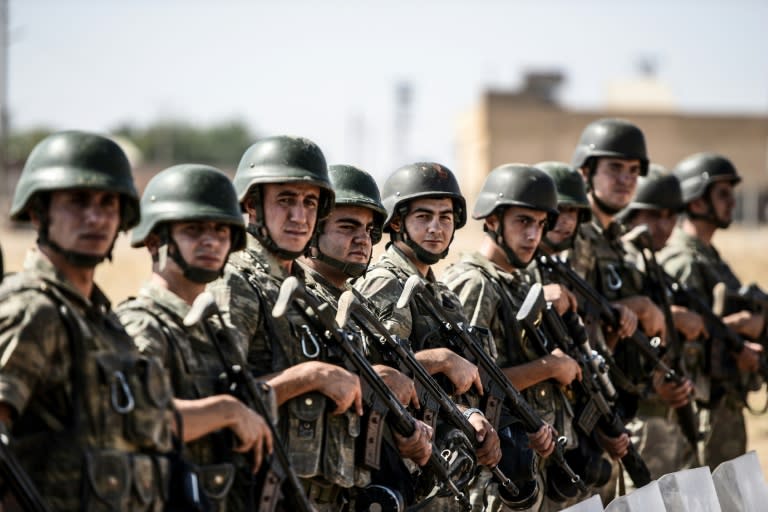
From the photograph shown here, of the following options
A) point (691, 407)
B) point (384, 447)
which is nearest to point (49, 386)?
point (384, 447)

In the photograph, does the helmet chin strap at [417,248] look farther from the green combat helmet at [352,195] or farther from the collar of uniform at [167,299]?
the collar of uniform at [167,299]

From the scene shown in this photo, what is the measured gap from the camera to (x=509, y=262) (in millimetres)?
7914

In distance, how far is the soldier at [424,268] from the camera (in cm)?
680

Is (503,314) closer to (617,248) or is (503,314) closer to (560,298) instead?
(560,298)

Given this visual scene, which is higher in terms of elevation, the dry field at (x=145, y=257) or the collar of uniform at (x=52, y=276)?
the collar of uniform at (x=52, y=276)

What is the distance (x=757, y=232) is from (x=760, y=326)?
31.7 m

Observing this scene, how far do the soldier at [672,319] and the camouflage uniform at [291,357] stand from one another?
420cm

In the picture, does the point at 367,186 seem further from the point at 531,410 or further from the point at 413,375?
the point at 531,410

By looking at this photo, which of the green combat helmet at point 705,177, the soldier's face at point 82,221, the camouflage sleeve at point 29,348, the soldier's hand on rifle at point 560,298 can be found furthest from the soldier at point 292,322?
the green combat helmet at point 705,177

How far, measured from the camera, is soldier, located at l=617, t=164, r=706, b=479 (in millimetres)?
9789

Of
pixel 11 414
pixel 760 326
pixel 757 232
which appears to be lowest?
pixel 757 232

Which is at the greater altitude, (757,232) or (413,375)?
(413,375)

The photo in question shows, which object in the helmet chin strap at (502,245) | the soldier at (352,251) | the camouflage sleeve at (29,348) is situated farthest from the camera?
the helmet chin strap at (502,245)

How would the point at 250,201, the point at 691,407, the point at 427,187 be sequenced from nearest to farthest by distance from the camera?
the point at 250,201 < the point at 427,187 < the point at 691,407
